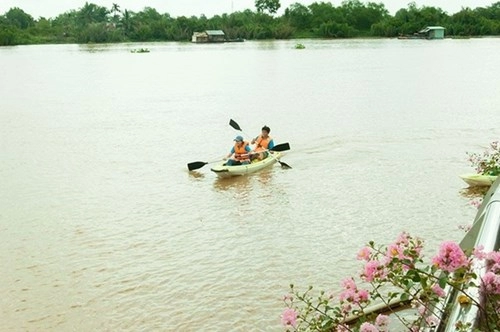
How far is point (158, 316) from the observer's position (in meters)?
7.75

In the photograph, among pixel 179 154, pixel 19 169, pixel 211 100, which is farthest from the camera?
pixel 211 100

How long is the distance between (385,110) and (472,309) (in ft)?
76.3

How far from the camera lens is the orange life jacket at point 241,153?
14.8 m

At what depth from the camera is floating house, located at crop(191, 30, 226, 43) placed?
102 meters

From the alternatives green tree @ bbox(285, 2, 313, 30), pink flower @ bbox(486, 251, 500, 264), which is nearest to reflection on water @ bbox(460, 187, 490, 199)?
pink flower @ bbox(486, 251, 500, 264)

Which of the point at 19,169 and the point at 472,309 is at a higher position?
the point at 472,309

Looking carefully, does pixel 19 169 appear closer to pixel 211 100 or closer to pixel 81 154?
pixel 81 154

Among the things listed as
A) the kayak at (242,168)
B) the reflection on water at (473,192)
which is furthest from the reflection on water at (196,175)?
the reflection on water at (473,192)

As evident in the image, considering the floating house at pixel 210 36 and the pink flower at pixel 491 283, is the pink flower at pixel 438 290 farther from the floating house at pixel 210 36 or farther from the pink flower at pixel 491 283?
the floating house at pixel 210 36

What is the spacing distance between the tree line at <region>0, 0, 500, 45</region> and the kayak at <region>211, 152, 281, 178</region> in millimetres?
92606

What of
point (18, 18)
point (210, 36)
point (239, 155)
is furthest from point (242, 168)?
point (18, 18)

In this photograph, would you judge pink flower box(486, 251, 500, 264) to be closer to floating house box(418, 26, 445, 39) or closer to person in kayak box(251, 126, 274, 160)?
person in kayak box(251, 126, 274, 160)

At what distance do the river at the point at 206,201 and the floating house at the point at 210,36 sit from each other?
7275 centimetres

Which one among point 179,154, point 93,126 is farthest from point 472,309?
point 93,126
